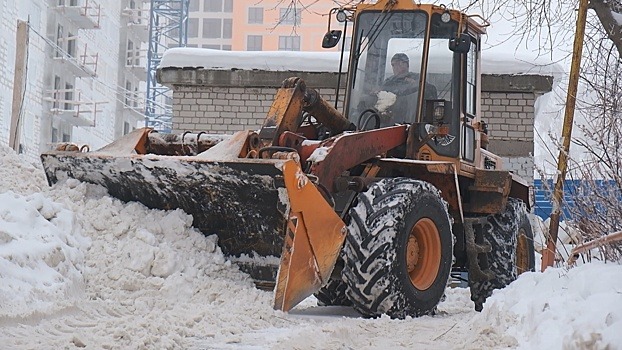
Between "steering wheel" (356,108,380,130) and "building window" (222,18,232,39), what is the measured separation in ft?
199

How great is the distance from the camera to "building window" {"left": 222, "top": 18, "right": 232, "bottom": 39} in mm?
68287

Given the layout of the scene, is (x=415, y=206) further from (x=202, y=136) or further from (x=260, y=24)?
(x=260, y=24)

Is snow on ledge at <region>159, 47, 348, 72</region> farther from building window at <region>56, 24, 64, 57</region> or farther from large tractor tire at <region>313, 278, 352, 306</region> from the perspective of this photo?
building window at <region>56, 24, 64, 57</region>

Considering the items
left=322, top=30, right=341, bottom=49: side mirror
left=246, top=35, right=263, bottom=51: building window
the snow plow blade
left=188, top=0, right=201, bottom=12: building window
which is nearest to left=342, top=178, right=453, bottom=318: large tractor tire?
the snow plow blade

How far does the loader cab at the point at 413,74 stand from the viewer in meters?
8.34

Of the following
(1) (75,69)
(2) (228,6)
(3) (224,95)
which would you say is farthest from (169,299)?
(2) (228,6)

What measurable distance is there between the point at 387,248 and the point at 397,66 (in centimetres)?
232

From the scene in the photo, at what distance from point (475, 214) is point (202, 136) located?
9.56 ft

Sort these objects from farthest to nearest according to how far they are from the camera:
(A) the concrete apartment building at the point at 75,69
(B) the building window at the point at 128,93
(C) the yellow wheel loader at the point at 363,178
A: (B) the building window at the point at 128,93 → (A) the concrete apartment building at the point at 75,69 → (C) the yellow wheel loader at the point at 363,178

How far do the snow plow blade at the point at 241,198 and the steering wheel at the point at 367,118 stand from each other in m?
1.66

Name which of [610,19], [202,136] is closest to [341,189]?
[202,136]

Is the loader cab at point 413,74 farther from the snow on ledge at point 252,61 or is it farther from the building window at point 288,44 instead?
the building window at point 288,44

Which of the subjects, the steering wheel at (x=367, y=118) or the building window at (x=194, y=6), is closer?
the steering wheel at (x=367, y=118)

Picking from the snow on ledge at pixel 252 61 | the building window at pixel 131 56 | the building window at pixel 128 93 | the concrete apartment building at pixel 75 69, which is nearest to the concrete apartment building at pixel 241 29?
the concrete apartment building at pixel 75 69
